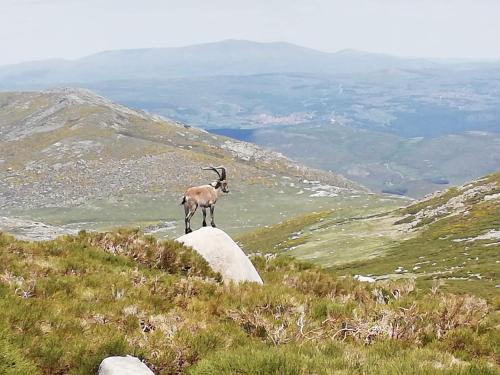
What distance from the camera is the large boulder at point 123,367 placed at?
7828mm

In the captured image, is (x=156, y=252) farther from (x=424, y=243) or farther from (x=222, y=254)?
(x=424, y=243)

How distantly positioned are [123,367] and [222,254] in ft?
34.4

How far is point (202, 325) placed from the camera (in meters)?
10.6

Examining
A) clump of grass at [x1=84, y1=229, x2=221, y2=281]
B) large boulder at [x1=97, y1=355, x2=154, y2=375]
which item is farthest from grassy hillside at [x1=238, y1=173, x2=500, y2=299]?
large boulder at [x1=97, y1=355, x2=154, y2=375]

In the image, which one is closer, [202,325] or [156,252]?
[202,325]

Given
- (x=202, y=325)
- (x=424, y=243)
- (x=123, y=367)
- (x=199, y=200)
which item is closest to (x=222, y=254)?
(x=199, y=200)

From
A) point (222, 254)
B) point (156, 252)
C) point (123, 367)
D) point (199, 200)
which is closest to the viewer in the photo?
point (123, 367)

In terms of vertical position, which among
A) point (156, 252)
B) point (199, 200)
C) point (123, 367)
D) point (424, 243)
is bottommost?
point (424, 243)

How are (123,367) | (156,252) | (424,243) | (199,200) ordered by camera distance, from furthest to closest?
(424,243)
(199,200)
(156,252)
(123,367)

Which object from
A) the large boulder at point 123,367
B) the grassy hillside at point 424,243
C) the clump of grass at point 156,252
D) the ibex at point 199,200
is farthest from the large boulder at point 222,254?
the grassy hillside at point 424,243

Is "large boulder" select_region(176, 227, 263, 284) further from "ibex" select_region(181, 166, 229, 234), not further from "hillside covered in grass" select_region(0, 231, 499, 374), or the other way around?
"ibex" select_region(181, 166, 229, 234)

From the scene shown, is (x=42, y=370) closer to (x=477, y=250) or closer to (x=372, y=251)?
(x=477, y=250)

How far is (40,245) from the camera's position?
15977mm

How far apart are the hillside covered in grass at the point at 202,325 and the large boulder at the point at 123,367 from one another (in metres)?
0.33
